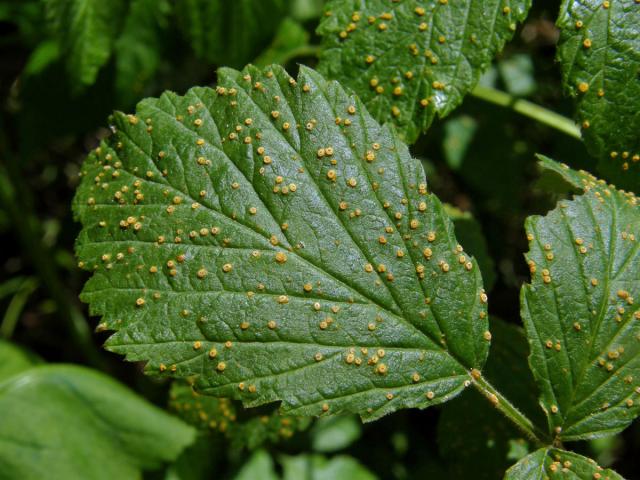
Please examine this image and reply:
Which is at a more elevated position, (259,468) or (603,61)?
(603,61)

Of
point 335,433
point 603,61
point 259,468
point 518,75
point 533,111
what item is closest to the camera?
point 603,61

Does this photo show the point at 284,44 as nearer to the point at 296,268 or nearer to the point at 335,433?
the point at 296,268

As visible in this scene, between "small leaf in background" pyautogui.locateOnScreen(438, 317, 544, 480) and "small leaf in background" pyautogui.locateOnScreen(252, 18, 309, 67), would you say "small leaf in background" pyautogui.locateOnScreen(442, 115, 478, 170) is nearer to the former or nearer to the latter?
"small leaf in background" pyautogui.locateOnScreen(252, 18, 309, 67)

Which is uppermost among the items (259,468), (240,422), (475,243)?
(475,243)

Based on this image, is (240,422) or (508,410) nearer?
(508,410)

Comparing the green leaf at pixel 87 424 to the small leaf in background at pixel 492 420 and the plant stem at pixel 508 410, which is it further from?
the plant stem at pixel 508 410

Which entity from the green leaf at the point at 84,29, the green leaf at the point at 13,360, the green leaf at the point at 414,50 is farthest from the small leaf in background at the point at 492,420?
the green leaf at the point at 13,360

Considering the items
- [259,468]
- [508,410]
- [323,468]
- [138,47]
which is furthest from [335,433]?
[138,47]
